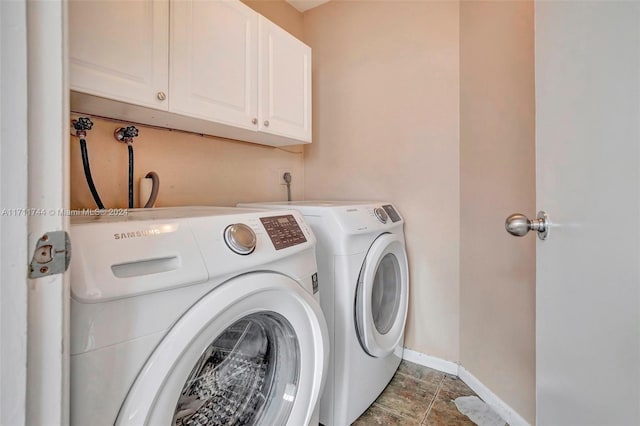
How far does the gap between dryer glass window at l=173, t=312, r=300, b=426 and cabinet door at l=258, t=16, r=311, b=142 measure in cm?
102

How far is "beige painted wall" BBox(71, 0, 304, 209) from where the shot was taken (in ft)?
4.01

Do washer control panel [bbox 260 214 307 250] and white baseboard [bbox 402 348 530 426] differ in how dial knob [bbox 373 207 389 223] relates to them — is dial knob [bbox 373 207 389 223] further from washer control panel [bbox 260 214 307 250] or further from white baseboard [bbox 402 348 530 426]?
white baseboard [bbox 402 348 530 426]

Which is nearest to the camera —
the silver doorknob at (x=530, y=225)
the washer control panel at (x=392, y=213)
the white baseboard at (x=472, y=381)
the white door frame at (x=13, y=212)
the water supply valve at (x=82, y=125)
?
the white door frame at (x=13, y=212)

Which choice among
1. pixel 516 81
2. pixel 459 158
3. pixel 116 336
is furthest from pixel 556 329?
pixel 459 158

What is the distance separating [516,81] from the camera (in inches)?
51.8

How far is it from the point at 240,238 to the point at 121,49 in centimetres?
80

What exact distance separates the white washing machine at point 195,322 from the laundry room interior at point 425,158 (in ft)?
2.69

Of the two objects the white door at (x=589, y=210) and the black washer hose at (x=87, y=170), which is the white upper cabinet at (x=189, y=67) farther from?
the white door at (x=589, y=210)

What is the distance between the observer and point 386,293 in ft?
5.57

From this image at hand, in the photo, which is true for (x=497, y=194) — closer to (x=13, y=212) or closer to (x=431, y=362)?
(x=431, y=362)

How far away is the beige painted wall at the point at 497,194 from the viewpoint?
1269mm

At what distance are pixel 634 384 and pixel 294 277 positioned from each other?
721 mm

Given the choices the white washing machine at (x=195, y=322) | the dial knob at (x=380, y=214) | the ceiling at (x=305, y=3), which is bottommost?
the white washing machine at (x=195, y=322)

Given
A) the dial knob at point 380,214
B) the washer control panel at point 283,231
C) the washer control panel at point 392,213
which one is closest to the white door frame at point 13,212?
the washer control panel at point 283,231
